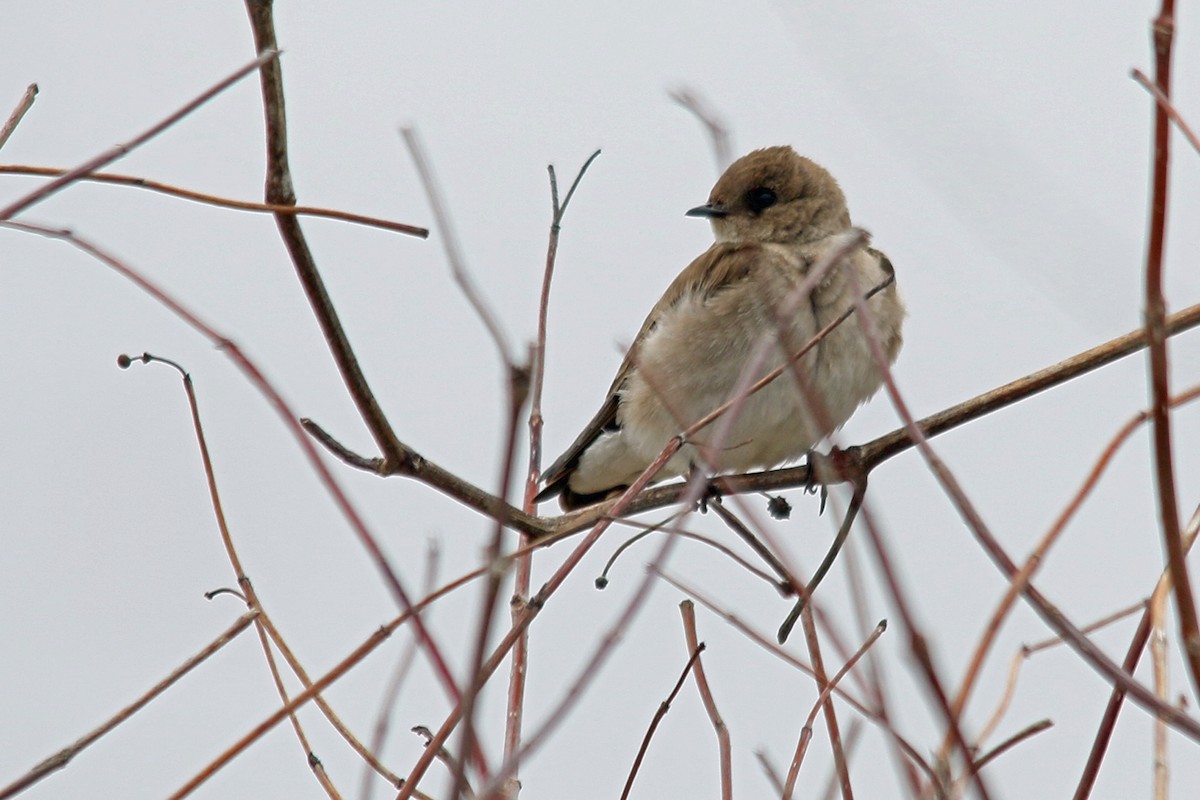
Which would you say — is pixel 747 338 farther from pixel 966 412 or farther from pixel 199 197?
pixel 199 197

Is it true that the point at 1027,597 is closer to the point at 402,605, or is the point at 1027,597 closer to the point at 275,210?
the point at 402,605

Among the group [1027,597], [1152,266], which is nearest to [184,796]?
[1027,597]

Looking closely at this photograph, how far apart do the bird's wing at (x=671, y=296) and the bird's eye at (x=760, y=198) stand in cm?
21

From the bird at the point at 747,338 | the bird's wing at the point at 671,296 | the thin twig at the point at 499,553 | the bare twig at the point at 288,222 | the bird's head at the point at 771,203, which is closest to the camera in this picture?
the thin twig at the point at 499,553

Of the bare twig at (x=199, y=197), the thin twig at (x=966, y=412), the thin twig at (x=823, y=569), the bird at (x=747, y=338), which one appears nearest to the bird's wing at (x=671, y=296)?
the bird at (x=747, y=338)

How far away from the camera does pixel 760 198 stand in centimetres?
549

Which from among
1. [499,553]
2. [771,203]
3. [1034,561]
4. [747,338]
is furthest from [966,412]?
[771,203]

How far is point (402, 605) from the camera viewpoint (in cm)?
120

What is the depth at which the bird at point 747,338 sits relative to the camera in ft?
14.7

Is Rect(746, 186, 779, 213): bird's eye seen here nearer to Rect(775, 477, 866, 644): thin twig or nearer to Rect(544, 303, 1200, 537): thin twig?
Rect(544, 303, 1200, 537): thin twig

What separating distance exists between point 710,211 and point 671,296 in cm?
44

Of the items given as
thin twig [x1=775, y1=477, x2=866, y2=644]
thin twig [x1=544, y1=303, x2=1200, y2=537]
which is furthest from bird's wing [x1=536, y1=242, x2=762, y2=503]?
thin twig [x1=775, y1=477, x2=866, y2=644]

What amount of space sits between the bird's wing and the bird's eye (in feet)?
0.69

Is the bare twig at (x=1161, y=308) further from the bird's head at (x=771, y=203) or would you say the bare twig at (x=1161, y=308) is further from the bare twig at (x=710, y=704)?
the bird's head at (x=771, y=203)
